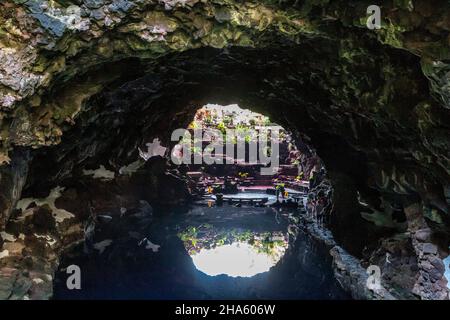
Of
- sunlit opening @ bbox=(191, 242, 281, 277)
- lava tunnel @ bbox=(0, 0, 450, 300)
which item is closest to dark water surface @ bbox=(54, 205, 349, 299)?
lava tunnel @ bbox=(0, 0, 450, 300)

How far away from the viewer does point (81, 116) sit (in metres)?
10.6

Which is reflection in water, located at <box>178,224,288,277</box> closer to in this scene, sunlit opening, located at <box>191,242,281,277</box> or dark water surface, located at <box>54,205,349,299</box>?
sunlit opening, located at <box>191,242,281,277</box>

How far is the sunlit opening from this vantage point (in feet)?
46.0

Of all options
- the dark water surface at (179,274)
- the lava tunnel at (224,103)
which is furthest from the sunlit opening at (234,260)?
the dark water surface at (179,274)

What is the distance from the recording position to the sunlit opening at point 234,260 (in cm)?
1401

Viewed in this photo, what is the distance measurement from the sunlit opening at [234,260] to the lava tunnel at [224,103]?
0.12 meters

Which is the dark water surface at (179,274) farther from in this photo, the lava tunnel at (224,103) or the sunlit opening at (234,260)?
the sunlit opening at (234,260)

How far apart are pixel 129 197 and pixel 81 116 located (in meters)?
11.7

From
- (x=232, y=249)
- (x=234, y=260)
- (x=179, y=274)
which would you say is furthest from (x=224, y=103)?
(x=179, y=274)

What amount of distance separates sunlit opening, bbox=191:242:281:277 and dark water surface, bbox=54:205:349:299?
11.3 inches

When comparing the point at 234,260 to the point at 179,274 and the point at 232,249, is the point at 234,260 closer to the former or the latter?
the point at 232,249

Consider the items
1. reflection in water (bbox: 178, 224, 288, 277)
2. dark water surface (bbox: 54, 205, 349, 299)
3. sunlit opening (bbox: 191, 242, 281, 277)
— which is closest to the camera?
dark water surface (bbox: 54, 205, 349, 299)

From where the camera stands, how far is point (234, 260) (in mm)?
15664
